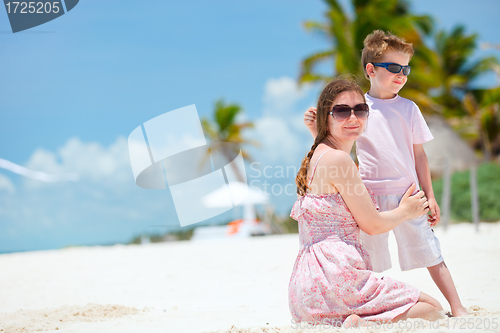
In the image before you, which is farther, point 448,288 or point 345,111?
point 448,288

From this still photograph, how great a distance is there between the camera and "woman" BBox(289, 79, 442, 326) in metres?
2.26

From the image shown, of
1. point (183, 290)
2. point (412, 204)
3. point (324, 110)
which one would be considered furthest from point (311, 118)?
point (183, 290)

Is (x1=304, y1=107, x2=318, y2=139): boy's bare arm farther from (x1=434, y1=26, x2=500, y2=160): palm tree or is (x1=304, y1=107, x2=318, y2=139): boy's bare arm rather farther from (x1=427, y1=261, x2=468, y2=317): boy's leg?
(x1=434, y1=26, x2=500, y2=160): palm tree

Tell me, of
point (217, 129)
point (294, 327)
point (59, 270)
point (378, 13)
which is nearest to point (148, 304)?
point (294, 327)

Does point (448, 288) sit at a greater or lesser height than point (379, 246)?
lesser

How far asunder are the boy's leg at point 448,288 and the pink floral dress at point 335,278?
52 centimetres

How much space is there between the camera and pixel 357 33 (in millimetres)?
17859

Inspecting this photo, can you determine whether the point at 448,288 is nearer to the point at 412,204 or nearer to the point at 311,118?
the point at 412,204

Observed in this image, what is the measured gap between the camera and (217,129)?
2958cm

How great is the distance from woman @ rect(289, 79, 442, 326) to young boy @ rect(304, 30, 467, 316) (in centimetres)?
29

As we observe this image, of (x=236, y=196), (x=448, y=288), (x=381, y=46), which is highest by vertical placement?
(x=381, y=46)

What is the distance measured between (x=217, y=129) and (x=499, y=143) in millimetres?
16806

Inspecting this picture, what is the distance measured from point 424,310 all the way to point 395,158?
0.96m

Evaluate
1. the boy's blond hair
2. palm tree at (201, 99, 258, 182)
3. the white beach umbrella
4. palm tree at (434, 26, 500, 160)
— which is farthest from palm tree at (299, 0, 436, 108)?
the boy's blond hair
